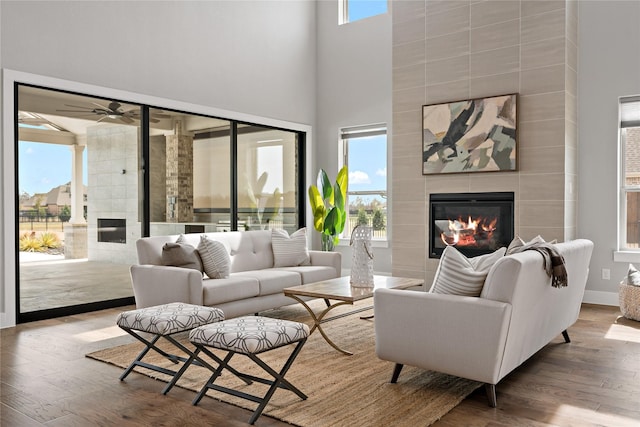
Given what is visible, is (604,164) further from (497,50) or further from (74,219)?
(74,219)

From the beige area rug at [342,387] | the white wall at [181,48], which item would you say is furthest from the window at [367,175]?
the beige area rug at [342,387]

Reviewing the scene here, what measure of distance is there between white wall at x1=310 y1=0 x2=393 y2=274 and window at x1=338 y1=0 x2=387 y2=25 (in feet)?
0.41

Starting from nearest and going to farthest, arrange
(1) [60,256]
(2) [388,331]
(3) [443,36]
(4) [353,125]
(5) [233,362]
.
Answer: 1. (2) [388,331]
2. (5) [233,362]
3. (1) [60,256]
4. (3) [443,36]
5. (4) [353,125]

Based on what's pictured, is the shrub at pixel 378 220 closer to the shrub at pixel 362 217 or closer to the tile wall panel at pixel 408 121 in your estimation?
the shrub at pixel 362 217

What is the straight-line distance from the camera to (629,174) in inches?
228

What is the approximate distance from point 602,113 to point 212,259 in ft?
14.3

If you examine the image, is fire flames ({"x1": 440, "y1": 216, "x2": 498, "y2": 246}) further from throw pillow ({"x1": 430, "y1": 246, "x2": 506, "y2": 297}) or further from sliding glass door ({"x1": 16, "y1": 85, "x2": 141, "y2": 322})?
sliding glass door ({"x1": 16, "y1": 85, "x2": 141, "y2": 322})

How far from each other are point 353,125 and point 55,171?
13.4 ft

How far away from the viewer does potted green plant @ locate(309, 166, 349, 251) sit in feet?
24.7

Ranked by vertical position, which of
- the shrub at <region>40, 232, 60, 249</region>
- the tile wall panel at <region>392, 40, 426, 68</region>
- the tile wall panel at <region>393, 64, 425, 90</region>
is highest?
the tile wall panel at <region>392, 40, 426, 68</region>

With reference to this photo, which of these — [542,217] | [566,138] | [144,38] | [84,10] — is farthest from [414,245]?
[84,10]

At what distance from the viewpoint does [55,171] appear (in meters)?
5.32

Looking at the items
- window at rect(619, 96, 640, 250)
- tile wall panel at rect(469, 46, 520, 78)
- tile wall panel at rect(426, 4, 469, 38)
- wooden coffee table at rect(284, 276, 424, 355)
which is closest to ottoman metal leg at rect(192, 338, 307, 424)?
wooden coffee table at rect(284, 276, 424, 355)

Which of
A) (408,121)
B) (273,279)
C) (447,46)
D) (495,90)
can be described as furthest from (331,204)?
(273,279)
